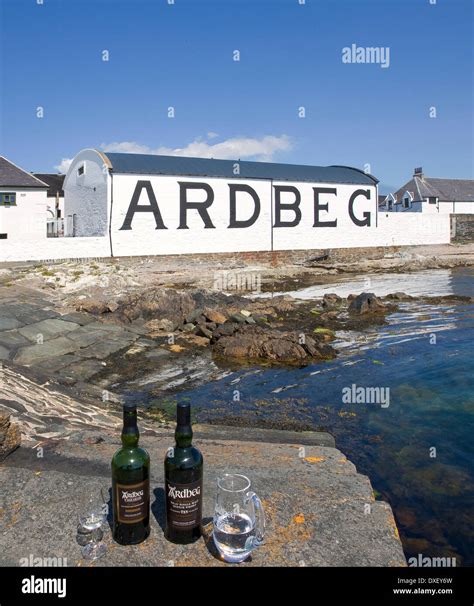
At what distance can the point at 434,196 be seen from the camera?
56094 millimetres

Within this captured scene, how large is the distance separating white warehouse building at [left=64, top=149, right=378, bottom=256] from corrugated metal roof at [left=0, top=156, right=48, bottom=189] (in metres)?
2.36

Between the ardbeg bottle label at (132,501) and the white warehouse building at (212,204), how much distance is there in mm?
24369

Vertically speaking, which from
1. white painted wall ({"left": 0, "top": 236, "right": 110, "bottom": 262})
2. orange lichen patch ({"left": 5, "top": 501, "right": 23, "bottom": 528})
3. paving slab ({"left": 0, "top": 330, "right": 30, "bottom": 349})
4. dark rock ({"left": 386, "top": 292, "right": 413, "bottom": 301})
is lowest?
orange lichen patch ({"left": 5, "top": 501, "right": 23, "bottom": 528})

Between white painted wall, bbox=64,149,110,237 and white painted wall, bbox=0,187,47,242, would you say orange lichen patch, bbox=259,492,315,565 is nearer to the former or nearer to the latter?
white painted wall, bbox=64,149,110,237

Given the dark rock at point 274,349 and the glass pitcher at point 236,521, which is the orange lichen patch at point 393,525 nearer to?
the glass pitcher at point 236,521

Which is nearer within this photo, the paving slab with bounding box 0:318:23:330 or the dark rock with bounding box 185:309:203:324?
the paving slab with bounding box 0:318:23:330

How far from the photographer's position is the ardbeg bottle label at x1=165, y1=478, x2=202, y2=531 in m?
2.97

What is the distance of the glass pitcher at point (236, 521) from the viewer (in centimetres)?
298

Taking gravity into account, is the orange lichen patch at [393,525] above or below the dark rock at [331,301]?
below

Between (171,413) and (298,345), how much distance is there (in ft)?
13.7

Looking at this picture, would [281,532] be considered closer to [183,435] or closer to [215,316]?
[183,435]

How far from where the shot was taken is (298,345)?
11281mm

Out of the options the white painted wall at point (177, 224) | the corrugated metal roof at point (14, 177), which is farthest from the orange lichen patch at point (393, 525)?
the corrugated metal roof at point (14, 177)

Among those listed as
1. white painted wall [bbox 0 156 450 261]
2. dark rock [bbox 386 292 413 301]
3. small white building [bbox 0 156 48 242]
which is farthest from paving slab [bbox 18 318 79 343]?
small white building [bbox 0 156 48 242]
